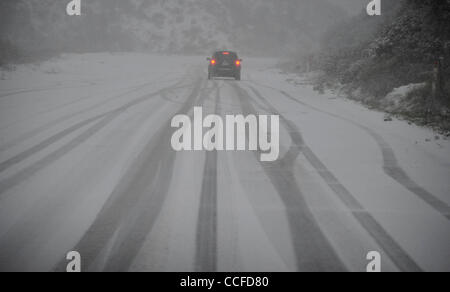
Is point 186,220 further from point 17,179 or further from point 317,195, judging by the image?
point 17,179

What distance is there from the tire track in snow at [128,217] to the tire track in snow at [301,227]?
4.65 feet

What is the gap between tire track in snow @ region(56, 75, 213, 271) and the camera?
307 centimetres

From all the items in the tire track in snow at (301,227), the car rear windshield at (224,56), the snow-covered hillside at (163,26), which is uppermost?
the snow-covered hillside at (163,26)

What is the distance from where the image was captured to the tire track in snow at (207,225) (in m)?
3.04

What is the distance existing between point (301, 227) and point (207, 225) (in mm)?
947

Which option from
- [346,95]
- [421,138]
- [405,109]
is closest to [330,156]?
[421,138]

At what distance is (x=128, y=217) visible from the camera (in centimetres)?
374

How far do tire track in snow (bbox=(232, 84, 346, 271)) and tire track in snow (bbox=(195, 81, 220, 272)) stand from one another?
2.44 ft

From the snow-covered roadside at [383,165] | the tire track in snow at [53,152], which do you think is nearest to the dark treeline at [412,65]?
the snow-covered roadside at [383,165]

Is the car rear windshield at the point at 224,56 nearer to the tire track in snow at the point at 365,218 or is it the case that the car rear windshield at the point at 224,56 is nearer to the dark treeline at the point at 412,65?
the dark treeline at the point at 412,65

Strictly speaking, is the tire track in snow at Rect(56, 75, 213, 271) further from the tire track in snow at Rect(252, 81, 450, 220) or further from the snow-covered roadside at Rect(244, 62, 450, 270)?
the tire track in snow at Rect(252, 81, 450, 220)

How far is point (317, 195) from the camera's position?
439 centimetres

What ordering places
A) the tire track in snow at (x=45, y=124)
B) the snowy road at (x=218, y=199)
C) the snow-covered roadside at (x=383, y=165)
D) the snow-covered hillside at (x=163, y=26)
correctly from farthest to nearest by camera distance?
the snow-covered hillside at (x=163, y=26), the tire track in snow at (x=45, y=124), the snow-covered roadside at (x=383, y=165), the snowy road at (x=218, y=199)
